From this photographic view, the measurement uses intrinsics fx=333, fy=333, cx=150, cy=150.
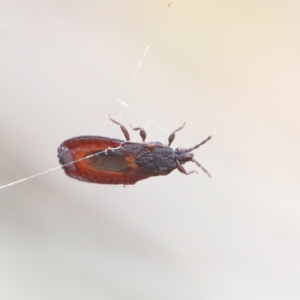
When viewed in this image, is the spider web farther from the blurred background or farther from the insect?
the insect

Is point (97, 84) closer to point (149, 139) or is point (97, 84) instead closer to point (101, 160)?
point (149, 139)

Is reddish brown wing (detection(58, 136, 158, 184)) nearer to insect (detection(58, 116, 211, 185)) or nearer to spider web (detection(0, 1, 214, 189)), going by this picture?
insect (detection(58, 116, 211, 185))

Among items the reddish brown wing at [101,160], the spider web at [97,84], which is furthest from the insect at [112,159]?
the spider web at [97,84]

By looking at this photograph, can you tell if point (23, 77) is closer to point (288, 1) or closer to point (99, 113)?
point (99, 113)

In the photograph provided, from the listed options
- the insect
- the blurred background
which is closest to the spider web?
the blurred background

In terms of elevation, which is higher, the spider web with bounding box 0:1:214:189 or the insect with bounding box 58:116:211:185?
the spider web with bounding box 0:1:214:189

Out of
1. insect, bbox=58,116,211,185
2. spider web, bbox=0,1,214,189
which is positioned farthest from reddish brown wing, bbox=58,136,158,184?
spider web, bbox=0,1,214,189

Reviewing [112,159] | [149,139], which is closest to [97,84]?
[149,139]

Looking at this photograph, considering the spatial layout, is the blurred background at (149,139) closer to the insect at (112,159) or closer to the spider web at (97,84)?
the spider web at (97,84)

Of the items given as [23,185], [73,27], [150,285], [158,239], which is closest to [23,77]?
[73,27]

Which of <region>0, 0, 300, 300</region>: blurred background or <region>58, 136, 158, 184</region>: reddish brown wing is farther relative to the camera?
<region>0, 0, 300, 300</region>: blurred background
